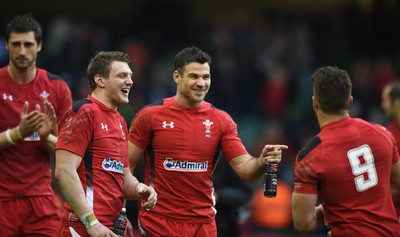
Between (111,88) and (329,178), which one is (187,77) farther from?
(329,178)

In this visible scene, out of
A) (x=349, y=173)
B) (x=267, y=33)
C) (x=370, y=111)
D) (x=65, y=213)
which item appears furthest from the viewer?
(x=267, y=33)

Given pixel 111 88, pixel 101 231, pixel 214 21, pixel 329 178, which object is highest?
pixel 214 21

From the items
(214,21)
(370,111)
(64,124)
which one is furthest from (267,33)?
(64,124)

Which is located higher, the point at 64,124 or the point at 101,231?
the point at 64,124

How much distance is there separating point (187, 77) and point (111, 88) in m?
1.09

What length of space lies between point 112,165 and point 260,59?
1058 cm

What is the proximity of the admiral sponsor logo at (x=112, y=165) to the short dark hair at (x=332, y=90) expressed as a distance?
1.89 m

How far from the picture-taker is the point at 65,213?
7.46 metres

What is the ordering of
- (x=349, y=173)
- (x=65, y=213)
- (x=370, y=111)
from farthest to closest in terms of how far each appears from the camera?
(x=370, y=111), (x=65, y=213), (x=349, y=173)

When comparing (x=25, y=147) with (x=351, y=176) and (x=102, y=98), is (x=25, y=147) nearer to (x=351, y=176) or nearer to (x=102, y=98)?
(x=102, y=98)

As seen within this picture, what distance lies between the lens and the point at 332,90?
7.10 metres

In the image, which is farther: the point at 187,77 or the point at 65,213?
the point at 187,77

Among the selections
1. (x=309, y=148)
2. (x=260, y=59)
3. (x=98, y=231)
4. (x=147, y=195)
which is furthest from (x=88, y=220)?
(x=260, y=59)

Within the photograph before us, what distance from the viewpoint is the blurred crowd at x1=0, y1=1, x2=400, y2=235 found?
650 inches
